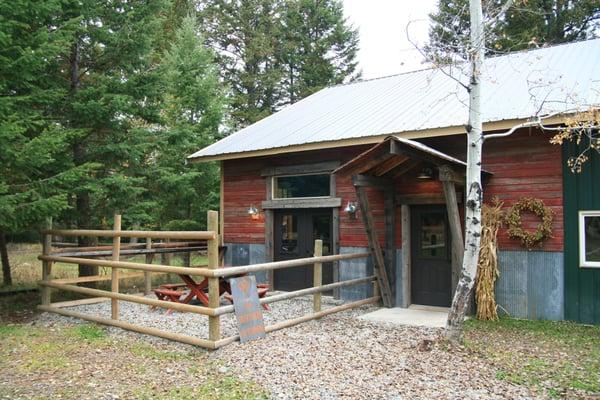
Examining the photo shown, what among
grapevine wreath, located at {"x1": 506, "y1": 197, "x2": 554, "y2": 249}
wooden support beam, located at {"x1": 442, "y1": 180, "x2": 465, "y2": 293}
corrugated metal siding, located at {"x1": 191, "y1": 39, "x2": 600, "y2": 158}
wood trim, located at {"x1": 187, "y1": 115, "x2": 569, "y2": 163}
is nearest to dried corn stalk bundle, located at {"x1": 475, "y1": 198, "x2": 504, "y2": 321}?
grapevine wreath, located at {"x1": 506, "y1": 197, "x2": 554, "y2": 249}

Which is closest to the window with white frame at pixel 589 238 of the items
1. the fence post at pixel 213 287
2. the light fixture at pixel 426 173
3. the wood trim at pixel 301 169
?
the light fixture at pixel 426 173

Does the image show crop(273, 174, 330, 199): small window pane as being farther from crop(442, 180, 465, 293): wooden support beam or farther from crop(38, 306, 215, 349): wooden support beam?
crop(38, 306, 215, 349): wooden support beam

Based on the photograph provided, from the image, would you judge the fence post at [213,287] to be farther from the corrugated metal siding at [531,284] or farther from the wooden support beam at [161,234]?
the corrugated metal siding at [531,284]

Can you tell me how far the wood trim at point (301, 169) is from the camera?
10.2 meters

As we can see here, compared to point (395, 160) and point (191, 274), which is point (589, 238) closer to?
point (395, 160)

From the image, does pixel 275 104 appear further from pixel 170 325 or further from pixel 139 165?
pixel 170 325

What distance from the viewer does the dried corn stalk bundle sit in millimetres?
7879

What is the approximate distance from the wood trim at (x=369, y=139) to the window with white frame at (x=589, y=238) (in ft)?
5.13

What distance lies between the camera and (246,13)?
28266 millimetres

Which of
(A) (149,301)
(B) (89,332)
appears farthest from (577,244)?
(B) (89,332)

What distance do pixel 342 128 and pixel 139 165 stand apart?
5.13 meters

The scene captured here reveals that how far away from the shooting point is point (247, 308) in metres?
6.75

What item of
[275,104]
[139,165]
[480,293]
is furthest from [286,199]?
[275,104]

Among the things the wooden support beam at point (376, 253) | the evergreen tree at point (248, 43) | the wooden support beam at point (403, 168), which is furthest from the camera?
the evergreen tree at point (248, 43)
